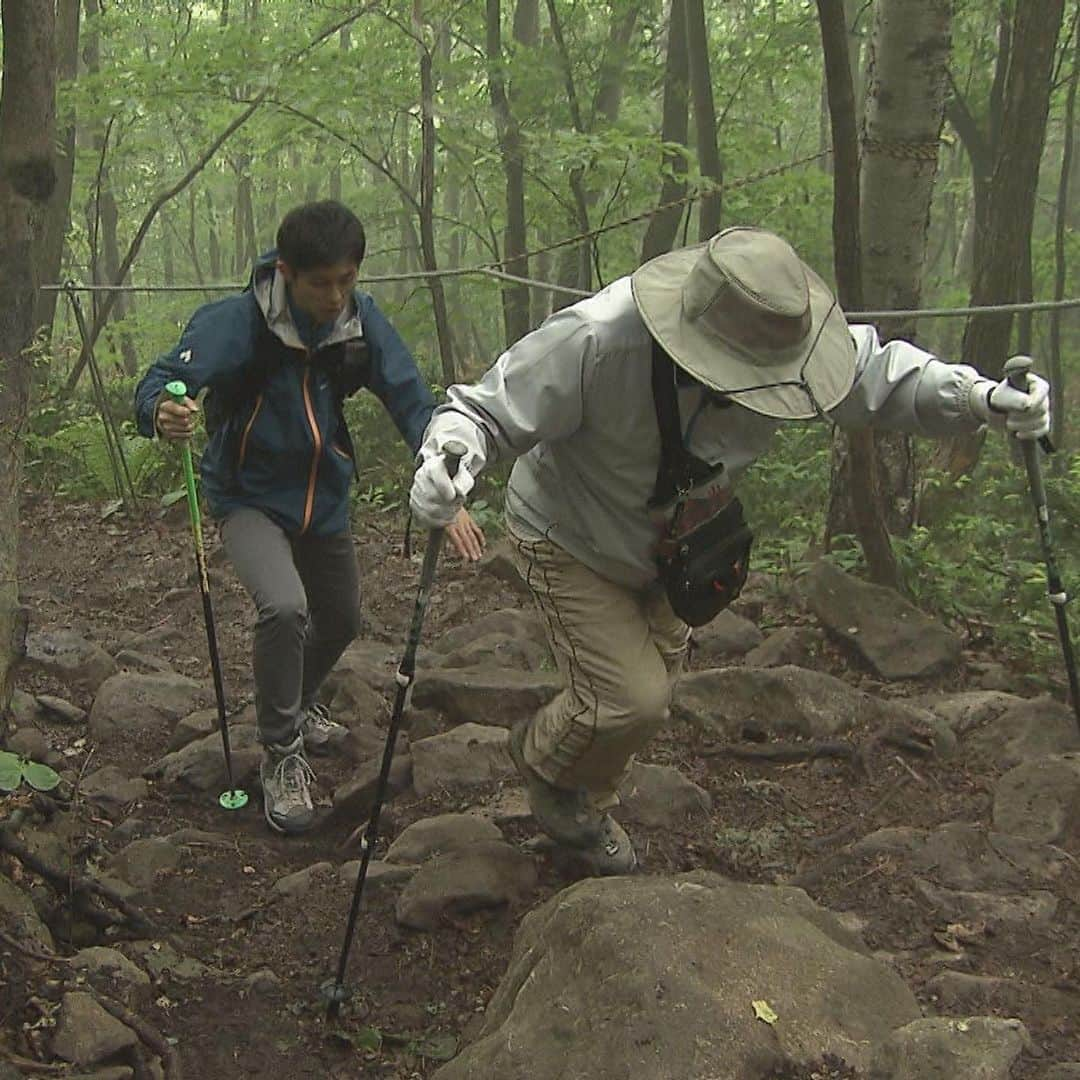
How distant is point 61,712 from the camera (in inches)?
209

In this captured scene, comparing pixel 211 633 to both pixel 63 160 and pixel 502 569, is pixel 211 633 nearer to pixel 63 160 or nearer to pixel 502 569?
pixel 502 569

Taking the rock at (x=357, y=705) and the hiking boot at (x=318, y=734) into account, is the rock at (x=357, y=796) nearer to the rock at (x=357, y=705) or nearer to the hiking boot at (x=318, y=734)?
the hiking boot at (x=318, y=734)

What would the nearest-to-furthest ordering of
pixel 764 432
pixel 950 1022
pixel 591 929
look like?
pixel 950 1022
pixel 591 929
pixel 764 432

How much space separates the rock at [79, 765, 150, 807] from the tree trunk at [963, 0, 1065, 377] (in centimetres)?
647

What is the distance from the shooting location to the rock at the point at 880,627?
5.73 m

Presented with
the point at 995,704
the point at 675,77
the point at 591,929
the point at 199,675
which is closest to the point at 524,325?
the point at 675,77

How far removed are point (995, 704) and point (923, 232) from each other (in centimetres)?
264

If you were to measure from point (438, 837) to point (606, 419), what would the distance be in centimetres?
171

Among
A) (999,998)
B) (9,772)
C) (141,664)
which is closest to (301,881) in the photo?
(9,772)

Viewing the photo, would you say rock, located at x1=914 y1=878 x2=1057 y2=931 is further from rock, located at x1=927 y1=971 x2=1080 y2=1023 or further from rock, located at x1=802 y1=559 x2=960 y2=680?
rock, located at x1=802 y1=559 x2=960 y2=680

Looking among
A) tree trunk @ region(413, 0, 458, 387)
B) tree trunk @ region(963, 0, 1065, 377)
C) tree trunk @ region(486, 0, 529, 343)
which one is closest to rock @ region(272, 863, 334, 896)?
tree trunk @ region(413, 0, 458, 387)

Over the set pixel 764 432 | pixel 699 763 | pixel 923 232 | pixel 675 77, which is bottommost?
pixel 699 763

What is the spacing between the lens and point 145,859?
3.93 m

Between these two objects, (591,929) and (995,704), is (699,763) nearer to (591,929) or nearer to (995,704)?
(995,704)
